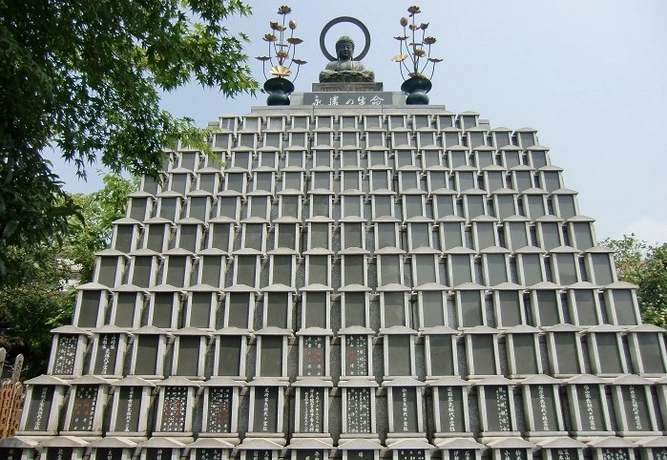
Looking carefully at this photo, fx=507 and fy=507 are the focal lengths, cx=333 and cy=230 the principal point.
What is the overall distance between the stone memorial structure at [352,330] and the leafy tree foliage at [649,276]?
17.9ft

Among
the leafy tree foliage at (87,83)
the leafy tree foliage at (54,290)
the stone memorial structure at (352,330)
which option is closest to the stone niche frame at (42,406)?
the stone memorial structure at (352,330)

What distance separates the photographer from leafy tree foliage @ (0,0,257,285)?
547 centimetres

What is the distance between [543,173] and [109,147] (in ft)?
31.9

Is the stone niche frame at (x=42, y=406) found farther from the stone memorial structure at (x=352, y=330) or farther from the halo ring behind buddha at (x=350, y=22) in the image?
the halo ring behind buddha at (x=350, y=22)

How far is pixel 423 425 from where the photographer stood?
8438 millimetres

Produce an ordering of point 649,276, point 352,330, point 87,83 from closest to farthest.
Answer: point 87,83 → point 352,330 → point 649,276

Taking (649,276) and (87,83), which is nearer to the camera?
(87,83)

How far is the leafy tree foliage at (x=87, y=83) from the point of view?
17.9 feet

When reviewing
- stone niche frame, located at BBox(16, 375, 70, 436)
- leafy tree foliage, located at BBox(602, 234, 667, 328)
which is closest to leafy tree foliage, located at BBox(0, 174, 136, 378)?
stone niche frame, located at BBox(16, 375, 70, 436)

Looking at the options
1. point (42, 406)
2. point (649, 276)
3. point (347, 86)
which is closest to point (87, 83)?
point (42, 406)

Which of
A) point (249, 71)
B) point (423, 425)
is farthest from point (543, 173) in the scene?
point (249, 71)

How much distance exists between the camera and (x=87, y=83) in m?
6.98

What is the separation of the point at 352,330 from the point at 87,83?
5.78m

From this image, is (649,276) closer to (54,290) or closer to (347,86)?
(347,86)
